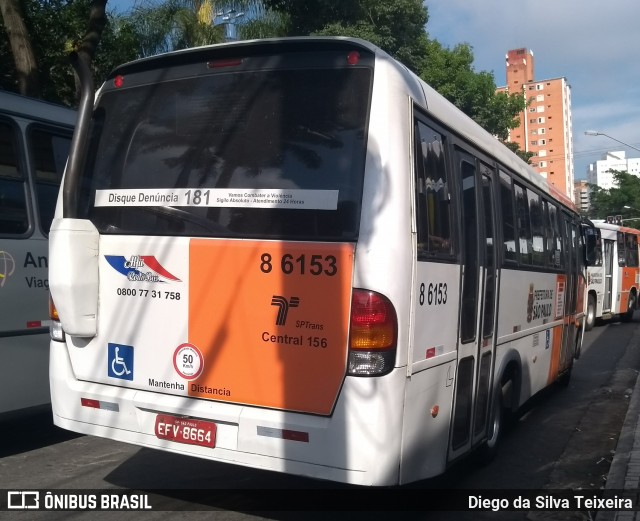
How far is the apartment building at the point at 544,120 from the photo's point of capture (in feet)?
404

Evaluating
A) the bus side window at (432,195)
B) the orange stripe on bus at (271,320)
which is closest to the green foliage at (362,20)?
the bus side window at (432,195)

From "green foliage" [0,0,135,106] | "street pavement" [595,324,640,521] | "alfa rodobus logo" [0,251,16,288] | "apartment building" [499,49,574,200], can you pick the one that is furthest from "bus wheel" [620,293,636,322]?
"apartment building" [499,49,574,200]

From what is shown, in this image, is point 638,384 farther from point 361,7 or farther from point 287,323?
point 361,7

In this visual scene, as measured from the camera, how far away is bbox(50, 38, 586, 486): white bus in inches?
170

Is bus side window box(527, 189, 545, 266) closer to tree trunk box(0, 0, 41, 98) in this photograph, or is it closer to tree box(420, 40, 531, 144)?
tree trunk box(0, 0, 41, 98)

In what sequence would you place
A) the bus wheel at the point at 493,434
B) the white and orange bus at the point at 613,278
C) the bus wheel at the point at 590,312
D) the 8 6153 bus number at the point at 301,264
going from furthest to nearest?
the white and orange bus at the point at 613,278 < the bus wheel at the point at 590,312 < the bus wheel at the point at 493,434 < the 8 6153 bus number at the point at 301,264

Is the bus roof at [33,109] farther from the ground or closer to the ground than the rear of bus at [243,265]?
farther from the ground

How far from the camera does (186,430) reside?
468cm

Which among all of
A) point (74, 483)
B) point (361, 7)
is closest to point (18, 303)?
point (74, 483)

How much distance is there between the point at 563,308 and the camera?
9891mm

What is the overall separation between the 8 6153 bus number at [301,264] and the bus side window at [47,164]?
10.7ft

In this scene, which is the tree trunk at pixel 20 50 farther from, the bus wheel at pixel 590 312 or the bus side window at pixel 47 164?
the bus wheel at pixel 590 312

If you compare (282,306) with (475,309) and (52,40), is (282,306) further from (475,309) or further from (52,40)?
(52,40)

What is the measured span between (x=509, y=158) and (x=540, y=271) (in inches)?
63.6
